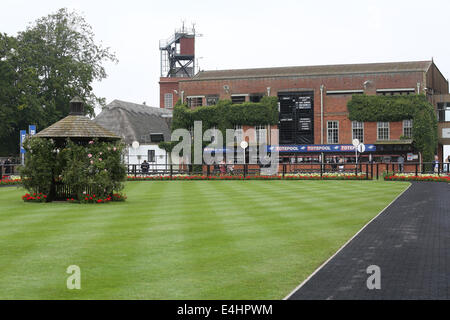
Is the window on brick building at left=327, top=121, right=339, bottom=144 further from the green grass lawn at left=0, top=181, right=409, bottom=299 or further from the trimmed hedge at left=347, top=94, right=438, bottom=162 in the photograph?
the green grass lawn at left=0, top=181, right=409, bottom=299

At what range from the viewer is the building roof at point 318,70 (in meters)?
61.4

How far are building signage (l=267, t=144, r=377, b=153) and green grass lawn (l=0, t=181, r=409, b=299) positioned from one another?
38.9 meters

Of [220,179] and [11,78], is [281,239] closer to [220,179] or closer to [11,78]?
[220,179]

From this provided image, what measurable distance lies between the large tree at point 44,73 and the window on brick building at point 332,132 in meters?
23.1

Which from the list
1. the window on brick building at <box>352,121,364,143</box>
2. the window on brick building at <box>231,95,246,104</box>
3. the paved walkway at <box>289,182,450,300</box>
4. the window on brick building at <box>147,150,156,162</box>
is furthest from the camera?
the window on brick building at <box>147,150,156,162</box>

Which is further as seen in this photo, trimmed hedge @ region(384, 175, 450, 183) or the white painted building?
the white painted building

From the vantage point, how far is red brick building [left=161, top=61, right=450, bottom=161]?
191 ft

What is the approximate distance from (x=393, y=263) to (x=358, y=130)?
168ft

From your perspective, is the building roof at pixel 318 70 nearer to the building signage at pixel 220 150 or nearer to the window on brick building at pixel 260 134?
the window on brick building at pixel 260 134

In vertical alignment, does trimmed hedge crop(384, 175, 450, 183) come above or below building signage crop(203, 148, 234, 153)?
below

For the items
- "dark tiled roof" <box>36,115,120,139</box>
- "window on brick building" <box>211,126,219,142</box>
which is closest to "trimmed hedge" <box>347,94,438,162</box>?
"window on brick building" <box>211,126,219,142</box>

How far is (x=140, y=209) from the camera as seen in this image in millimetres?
18938

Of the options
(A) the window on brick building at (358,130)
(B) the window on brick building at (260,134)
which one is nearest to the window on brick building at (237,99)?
(B) the window on brick building at (260,134)
